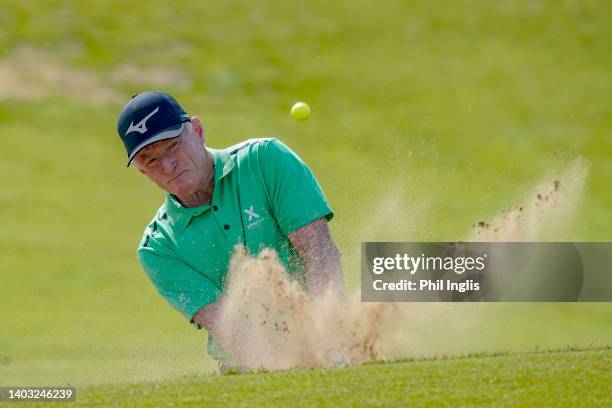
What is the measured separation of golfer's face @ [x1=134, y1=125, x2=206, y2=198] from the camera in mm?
4777

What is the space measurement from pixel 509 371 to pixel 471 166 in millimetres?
11436

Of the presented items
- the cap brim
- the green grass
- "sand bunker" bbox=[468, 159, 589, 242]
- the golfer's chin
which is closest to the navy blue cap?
the cap brim

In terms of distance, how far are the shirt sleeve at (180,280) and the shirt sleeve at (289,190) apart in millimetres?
449

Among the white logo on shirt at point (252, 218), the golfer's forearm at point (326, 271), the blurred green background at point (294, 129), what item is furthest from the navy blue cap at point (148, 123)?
the blurred green background at point (294, 129)

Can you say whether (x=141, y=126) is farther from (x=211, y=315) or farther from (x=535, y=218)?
(x=535, y=218)

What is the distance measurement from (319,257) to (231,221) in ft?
1.41

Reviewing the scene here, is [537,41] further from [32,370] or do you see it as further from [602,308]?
[32,370]

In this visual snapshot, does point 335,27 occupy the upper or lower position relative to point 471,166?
upper

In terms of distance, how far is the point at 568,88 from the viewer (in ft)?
60.7

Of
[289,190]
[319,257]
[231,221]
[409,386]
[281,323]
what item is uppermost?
[289,190]

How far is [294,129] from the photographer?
16875 millimetres

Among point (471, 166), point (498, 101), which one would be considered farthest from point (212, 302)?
point (498, 101)

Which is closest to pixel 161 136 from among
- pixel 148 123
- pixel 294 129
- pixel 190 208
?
pixel 148 123

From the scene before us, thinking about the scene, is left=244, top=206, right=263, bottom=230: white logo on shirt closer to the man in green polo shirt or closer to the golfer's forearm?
the man in green polo shirt
